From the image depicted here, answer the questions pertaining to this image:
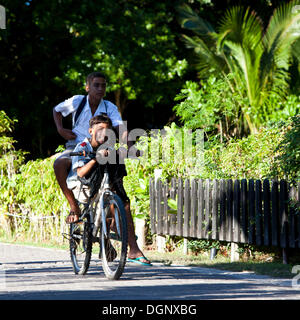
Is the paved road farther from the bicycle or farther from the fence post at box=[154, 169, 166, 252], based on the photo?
the fence post at box=[154, 169, 166, 252]

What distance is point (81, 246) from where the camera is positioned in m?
7.66

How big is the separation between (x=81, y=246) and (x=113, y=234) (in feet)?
2.68

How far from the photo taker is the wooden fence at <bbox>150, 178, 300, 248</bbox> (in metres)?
8.80

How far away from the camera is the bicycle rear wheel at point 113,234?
22.2 ft

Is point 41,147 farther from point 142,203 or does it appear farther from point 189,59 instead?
point 142,203

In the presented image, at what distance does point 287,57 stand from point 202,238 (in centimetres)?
1076

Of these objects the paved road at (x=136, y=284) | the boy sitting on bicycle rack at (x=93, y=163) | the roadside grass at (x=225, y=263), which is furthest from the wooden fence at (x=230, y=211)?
the boy sitting on bicycle rack at (x=93, y=163)

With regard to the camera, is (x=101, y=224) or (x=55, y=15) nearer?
(x=101, y=224)

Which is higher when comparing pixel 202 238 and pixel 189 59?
pixel 189 59

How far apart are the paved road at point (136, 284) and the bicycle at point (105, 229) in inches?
6.2

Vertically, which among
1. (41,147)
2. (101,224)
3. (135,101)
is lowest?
(101,224)
